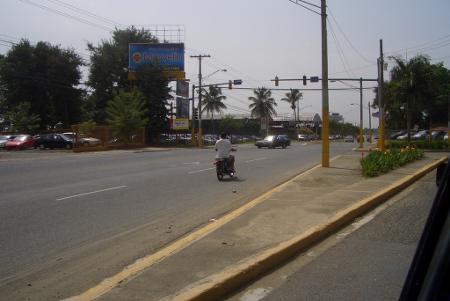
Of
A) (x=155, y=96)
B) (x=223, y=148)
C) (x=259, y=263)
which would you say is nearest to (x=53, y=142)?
(x=155, y=96)

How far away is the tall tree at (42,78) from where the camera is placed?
48688 millimetres

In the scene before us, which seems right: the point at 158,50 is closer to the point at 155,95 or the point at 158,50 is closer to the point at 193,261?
the point at 155,95

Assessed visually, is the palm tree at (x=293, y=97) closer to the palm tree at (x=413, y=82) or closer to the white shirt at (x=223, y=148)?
the palm tree at (x=413, y=82)

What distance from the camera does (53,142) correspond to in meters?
34.8

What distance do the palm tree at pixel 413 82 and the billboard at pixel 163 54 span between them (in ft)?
89.9

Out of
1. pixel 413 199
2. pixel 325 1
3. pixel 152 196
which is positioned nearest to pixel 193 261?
pixel 152 196

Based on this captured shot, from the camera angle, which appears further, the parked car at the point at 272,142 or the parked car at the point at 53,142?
the parked car at the point at 272,142

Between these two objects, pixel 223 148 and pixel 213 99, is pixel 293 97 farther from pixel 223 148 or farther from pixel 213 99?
pixel 223 148

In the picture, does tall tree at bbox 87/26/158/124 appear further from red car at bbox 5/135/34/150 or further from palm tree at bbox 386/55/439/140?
palm tree at bbox 386/55/439/140

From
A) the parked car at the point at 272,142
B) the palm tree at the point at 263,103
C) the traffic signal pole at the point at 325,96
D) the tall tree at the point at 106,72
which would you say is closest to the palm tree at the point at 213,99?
the palm tree at the point at 263,103

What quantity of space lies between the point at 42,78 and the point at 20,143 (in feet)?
57.4

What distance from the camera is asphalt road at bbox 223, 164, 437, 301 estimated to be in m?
4.29

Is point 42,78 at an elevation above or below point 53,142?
above

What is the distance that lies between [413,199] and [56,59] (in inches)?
1956
